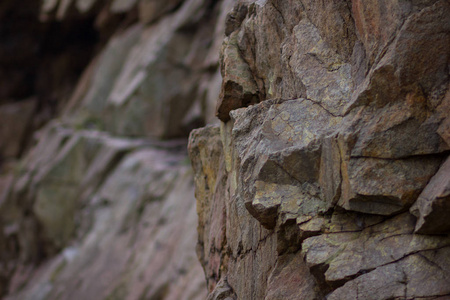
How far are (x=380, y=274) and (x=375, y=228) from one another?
497mm

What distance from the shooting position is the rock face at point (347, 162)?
4.57m

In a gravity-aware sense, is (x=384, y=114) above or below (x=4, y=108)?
below

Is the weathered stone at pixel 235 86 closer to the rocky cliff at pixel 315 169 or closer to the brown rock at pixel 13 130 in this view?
the rocky cliff at pixel 315 169

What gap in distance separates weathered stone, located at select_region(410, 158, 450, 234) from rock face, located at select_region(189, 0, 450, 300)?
10 mm

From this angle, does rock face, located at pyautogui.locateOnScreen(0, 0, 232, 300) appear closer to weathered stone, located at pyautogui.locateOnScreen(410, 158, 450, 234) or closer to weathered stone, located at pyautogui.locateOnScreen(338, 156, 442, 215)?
weathered stone, located at pyautogui.locateOnScreen(338, 156, 442, 215)

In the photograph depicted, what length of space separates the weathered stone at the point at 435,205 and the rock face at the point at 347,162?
0.01 m

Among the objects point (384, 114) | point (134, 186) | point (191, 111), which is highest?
point (191, 111)

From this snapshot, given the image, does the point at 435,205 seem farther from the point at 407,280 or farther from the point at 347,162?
the point at 347,162

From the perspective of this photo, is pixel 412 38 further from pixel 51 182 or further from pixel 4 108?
pixel 4 108

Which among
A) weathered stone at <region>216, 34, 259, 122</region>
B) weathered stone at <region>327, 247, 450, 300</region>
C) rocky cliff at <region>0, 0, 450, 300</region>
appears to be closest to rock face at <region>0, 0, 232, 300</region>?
rocky cliff at <region>0, 0, 450, 300</region>

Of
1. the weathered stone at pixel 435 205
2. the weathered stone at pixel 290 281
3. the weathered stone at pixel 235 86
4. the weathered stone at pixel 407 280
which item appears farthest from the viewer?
the weathered stone at pixel 235 86

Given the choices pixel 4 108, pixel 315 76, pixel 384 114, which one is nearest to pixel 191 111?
pixel 315 76

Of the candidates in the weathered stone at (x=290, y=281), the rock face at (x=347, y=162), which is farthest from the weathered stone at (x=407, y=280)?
the weathered stone at (x=290, y=281)

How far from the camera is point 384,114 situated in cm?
484
